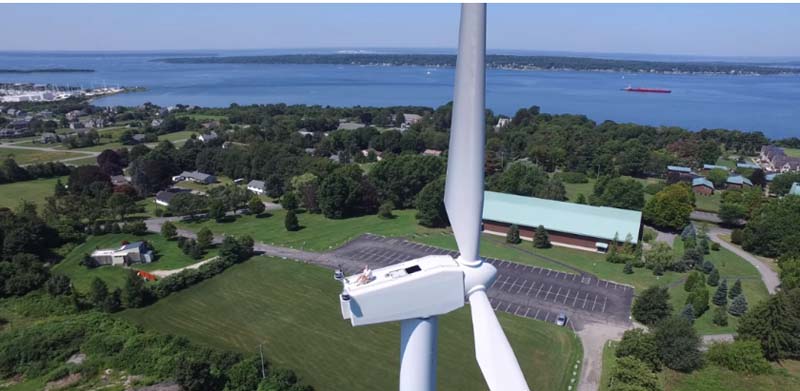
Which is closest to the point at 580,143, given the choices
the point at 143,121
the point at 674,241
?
the point at 674,241

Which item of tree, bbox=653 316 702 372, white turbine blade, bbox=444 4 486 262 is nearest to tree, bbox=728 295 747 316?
tree, bbox=653 316 702 372

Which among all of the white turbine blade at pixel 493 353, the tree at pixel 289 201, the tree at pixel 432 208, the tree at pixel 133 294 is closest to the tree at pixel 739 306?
the tree at pixel 432 208

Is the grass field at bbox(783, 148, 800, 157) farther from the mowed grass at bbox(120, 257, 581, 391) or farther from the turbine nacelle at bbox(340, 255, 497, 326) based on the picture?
the turbine nacelle at bbox(340, 255, 497, 326)

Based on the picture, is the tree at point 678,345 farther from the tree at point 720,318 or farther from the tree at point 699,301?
the tree at point 699,301

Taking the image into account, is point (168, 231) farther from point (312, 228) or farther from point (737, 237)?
point (737, 237)

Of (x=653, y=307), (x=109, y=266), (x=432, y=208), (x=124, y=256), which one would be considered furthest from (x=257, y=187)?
(x=653, y=307)

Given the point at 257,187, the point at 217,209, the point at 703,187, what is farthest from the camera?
the point at 257,187
